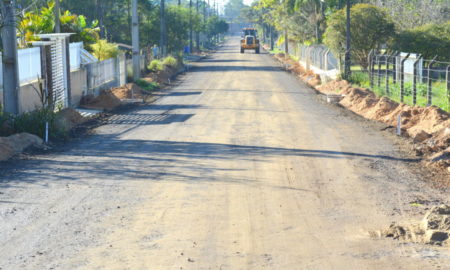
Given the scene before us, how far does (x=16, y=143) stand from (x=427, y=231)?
9.50 meters

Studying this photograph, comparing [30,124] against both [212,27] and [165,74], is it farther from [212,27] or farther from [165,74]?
[212,27]

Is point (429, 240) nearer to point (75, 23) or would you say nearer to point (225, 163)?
point (225, 163)

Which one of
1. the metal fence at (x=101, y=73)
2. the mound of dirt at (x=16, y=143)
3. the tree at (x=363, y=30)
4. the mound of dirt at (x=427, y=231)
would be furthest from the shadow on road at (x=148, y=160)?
the tree at (x=363, y=30)

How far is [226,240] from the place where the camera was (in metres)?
8.02

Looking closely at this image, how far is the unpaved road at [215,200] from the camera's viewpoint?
741 centimetres

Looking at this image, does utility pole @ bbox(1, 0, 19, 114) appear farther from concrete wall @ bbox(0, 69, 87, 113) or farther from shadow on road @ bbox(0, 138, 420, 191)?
shadow on road @ bbox(0, 138, 420, 191)

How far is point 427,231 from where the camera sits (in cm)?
813

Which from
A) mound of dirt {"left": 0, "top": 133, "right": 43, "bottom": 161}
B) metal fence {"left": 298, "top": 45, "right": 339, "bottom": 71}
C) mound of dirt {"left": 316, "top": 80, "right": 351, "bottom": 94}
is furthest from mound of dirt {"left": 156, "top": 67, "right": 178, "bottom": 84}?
mound of dirt {"left": 0, "top": 133, "right": 43, "bottom": 161}

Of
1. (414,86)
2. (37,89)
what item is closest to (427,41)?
(414,86)

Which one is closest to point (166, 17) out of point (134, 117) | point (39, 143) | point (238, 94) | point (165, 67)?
point (165, 67)

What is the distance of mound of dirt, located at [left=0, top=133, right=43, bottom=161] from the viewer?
45.2ft

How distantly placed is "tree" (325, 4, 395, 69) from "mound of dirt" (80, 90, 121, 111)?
55.4 ft

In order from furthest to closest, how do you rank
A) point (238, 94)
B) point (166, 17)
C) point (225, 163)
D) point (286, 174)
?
point (166, 17) < point (238, 94) < point (225, 163) < point (286, 174)

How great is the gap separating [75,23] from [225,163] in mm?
20894
